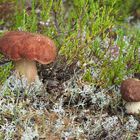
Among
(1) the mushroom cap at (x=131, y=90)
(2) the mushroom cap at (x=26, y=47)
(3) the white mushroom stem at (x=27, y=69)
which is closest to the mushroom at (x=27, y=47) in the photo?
(2) the mushroom cap at (x=26, y=47)

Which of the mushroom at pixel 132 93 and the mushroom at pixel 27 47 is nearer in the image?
the mushroom at pixel 27 47

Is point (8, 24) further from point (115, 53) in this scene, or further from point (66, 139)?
point (66, 139)

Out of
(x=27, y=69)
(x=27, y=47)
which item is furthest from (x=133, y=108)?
(x=27, y=47)

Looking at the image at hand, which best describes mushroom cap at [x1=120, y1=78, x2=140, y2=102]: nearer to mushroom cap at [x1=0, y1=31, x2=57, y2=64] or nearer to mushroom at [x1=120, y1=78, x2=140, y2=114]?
mushroom at [x1=120, y1=78, x2=140, y2=114]

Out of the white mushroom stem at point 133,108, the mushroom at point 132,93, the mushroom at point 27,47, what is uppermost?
the mushroom at point 27,47

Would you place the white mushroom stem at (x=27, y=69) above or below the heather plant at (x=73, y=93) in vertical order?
above

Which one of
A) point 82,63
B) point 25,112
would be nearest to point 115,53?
point 82,63

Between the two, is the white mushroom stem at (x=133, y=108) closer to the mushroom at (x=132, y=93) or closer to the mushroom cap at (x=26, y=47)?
the mushroom at (x=132, y=93)
